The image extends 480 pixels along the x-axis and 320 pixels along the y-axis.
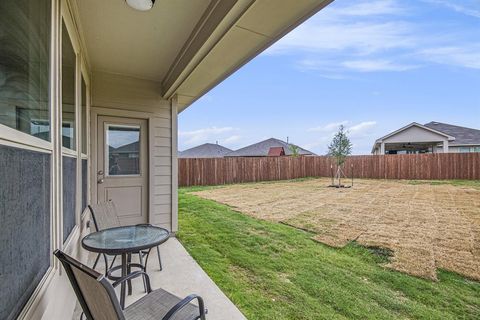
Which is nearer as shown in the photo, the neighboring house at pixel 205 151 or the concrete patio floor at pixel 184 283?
the concrete patio floor at pixel 184 283

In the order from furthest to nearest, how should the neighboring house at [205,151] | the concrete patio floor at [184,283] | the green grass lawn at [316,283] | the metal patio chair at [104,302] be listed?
the neighboring house at [205,151] < the green grass lawn at [316,283] < the concrete patio floor at [184,283] < the metal patio chair at [104,302]

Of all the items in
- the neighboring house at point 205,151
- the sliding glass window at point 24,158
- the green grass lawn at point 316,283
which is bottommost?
the green grass lawn at point 316,283

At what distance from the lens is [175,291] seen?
8.59 feet

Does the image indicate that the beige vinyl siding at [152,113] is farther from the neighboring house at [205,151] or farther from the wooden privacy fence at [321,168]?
the neighboring house at [205,151]

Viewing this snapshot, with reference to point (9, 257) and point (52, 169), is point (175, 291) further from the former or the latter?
point (9, 257)

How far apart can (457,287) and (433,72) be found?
19.6m

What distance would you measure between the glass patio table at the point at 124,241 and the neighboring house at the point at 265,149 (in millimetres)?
26575

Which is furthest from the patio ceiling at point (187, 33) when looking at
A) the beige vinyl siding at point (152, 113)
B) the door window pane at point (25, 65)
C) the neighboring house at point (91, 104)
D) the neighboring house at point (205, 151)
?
the neighboring house at point (205, 151)


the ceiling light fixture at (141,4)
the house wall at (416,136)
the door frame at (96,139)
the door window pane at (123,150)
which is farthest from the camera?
the house wall at (416,136)

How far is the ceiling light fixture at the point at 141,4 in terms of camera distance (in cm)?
211

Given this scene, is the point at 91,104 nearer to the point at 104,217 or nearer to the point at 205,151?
the point at 104,217

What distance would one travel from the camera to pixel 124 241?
6.95ft

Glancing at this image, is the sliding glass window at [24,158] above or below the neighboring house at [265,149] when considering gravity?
below

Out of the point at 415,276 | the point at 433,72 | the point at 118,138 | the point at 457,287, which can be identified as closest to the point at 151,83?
the point at 118,138
